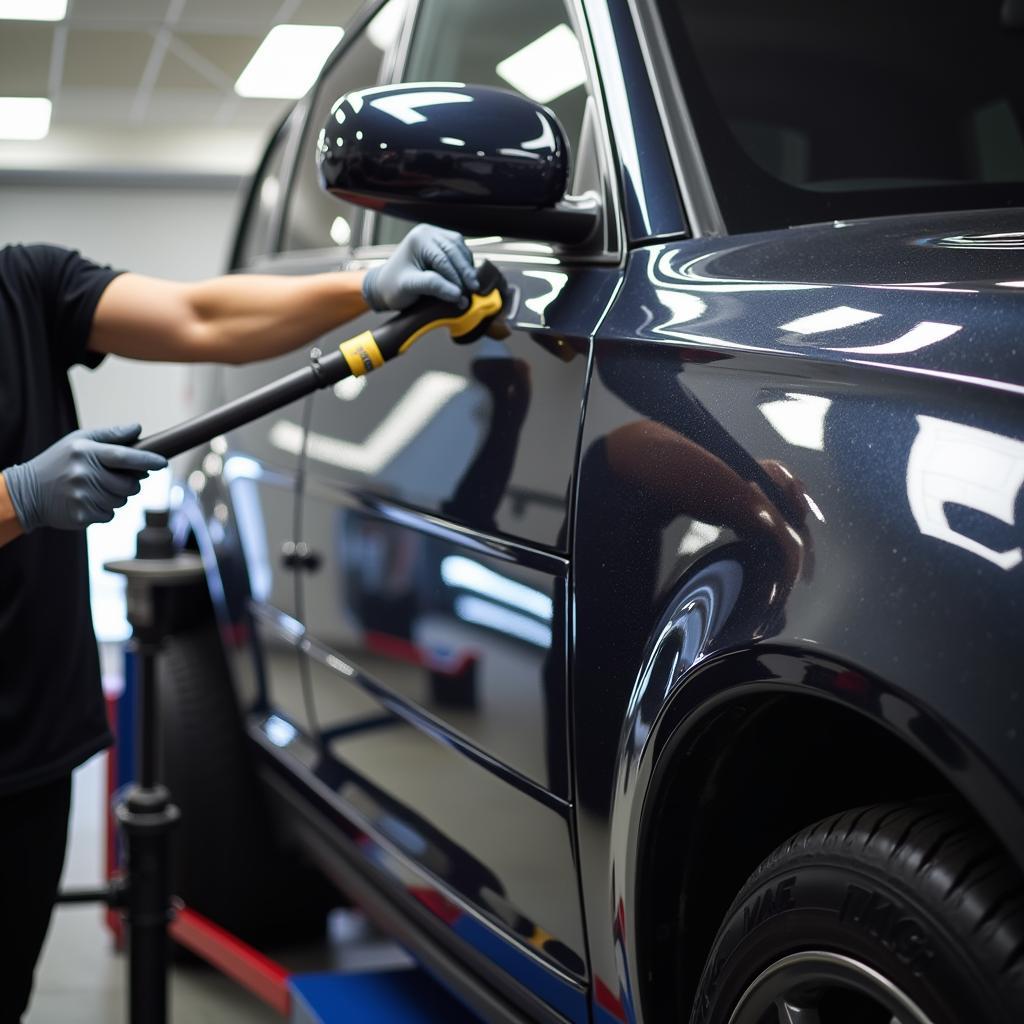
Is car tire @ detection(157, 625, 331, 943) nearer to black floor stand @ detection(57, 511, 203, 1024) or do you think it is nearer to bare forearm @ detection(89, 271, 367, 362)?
black floor stand @ detection(57, 511, 203, 1024)

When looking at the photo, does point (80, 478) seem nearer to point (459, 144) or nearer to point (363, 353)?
point (363, 353)

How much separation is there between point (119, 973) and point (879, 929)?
98.9 inches

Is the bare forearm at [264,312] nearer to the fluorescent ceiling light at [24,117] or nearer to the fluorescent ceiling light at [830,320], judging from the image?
the fluorescent ceiling light at [830,320]

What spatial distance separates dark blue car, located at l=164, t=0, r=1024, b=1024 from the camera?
838 millimetres

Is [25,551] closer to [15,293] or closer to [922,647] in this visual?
[15,293]

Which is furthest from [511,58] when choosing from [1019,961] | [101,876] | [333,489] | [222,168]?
[222,168]

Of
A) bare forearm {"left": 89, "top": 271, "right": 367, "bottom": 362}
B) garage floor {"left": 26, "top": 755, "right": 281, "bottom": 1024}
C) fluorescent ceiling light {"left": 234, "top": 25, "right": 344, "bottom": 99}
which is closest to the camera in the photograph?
bare forearm {"left": 89, "top": 271, "right": 367, "bottom": 362}

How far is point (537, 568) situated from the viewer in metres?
1.33

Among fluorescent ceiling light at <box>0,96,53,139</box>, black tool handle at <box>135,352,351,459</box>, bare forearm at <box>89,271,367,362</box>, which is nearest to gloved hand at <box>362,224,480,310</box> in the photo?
black tool handle at <box>135,352,351,459</box>

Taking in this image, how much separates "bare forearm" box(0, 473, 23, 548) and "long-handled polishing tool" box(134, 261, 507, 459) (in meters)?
0.16

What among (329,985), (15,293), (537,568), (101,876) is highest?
(15,293)

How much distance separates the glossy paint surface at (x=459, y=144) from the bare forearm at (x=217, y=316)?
51cm

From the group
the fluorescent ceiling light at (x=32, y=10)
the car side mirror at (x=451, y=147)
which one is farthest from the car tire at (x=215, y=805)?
the fluorescent ceiling light at (x=32, y=10)

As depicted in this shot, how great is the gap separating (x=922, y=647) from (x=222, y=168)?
12.5 meters
